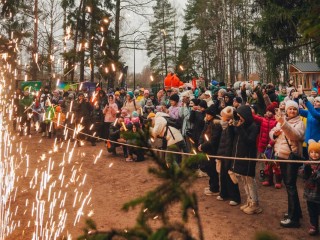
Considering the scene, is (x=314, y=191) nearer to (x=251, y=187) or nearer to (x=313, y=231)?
(x=313, y=231)

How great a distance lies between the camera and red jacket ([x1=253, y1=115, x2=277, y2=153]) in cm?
718

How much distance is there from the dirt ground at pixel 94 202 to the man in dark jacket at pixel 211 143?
11.4 inches

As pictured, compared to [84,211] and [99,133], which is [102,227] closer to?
[84,211]

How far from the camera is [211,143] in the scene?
6.87 m

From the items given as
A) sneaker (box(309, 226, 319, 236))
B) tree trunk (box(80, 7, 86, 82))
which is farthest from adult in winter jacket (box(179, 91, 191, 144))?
tree trunk (box(80, 7, 86, 82))

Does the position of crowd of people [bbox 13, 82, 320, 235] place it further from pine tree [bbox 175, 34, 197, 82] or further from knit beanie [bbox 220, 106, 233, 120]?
pine tree [bbox 175, 34, 197, 82]

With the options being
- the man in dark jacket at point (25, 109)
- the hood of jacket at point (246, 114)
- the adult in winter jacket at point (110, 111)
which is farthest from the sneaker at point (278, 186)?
the man in dark jacket at point (25, 109)

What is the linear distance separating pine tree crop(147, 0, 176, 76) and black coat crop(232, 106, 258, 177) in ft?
155

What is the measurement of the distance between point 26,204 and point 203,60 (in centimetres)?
4711

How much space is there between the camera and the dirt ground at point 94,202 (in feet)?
17.8

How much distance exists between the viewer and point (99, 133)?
527 inches

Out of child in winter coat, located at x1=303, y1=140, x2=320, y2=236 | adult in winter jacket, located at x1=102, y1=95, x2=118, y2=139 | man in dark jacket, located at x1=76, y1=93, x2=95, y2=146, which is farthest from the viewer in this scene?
man in dark jacket, located at x1=76, y1=93, x2=95, y2=146

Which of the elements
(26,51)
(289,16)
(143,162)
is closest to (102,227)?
(143,162)

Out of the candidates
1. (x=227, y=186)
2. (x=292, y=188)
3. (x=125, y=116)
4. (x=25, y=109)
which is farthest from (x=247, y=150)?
(x=25, y=109)
